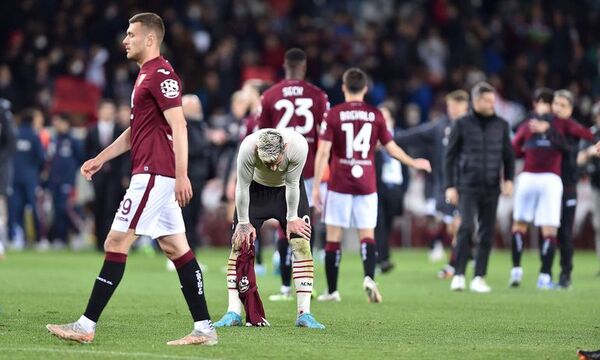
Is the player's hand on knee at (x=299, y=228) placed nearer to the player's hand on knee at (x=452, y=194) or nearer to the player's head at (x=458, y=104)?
the player's hand on knee at (x=452, y=194)

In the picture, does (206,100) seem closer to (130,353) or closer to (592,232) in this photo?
(592,232)

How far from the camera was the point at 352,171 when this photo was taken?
48.2 ft

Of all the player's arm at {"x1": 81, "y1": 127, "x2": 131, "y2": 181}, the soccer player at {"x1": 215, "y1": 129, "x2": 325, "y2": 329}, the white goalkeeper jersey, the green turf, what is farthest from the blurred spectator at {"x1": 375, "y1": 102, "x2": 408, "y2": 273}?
the player's arm at {"x1": 81, "y1": 127, "x2": 131, "y2": 181}

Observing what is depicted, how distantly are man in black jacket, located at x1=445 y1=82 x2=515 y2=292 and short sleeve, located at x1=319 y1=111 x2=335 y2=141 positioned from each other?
2623 millimetres

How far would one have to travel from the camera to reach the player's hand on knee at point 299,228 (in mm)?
11562

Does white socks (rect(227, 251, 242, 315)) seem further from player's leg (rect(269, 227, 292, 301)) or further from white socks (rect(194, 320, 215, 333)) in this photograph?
player's leg (rect(269, 227, 292, 301))

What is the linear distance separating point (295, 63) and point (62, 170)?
1313 cm

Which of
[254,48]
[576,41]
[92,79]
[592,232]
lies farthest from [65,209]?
[576,41]

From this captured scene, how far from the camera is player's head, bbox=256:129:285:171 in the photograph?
10930 mm

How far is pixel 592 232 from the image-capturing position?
28.5 meters

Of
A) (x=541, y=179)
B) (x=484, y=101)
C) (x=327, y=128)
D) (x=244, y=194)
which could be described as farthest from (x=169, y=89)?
(x=541, y=179)

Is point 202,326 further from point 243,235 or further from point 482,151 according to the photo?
point 482,151

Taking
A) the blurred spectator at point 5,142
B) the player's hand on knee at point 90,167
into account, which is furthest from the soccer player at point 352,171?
the blurred spectator at point 5,142

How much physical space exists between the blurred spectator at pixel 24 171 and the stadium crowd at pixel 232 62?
A: 26 millimetres
